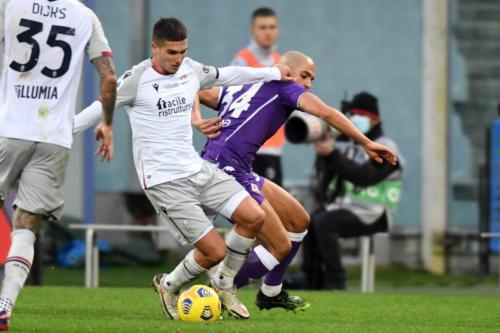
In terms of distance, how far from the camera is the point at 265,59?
46.4 feet

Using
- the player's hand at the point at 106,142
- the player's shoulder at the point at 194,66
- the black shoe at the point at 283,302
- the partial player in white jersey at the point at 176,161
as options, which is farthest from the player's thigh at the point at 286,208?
the player's hand at the point at 106,142

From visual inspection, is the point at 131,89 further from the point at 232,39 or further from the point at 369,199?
the point at 232,39

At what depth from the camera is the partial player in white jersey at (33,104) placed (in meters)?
8.59

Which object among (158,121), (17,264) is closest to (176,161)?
(158,121)

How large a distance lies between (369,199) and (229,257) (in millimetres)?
4984

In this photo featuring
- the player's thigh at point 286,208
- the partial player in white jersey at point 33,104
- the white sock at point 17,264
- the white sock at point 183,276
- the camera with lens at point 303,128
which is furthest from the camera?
the camera with lens at point 303,128

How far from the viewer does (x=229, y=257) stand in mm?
10125

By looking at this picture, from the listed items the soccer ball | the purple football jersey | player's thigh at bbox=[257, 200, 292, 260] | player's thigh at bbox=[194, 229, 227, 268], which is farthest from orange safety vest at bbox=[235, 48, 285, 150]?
the soccer ball

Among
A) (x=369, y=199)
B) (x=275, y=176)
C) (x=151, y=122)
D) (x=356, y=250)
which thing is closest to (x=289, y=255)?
(x=151, y=122)

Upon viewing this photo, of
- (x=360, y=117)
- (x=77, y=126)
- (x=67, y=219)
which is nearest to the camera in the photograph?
(x=77, y=126)

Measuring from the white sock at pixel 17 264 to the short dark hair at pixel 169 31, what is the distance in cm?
167

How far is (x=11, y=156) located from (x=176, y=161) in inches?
55.7

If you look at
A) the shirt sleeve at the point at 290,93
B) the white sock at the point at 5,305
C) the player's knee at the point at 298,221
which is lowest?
the white sock at the point at 5,305

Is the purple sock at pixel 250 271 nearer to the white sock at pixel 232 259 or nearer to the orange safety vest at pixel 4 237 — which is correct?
the white sock at pixel 232 259
